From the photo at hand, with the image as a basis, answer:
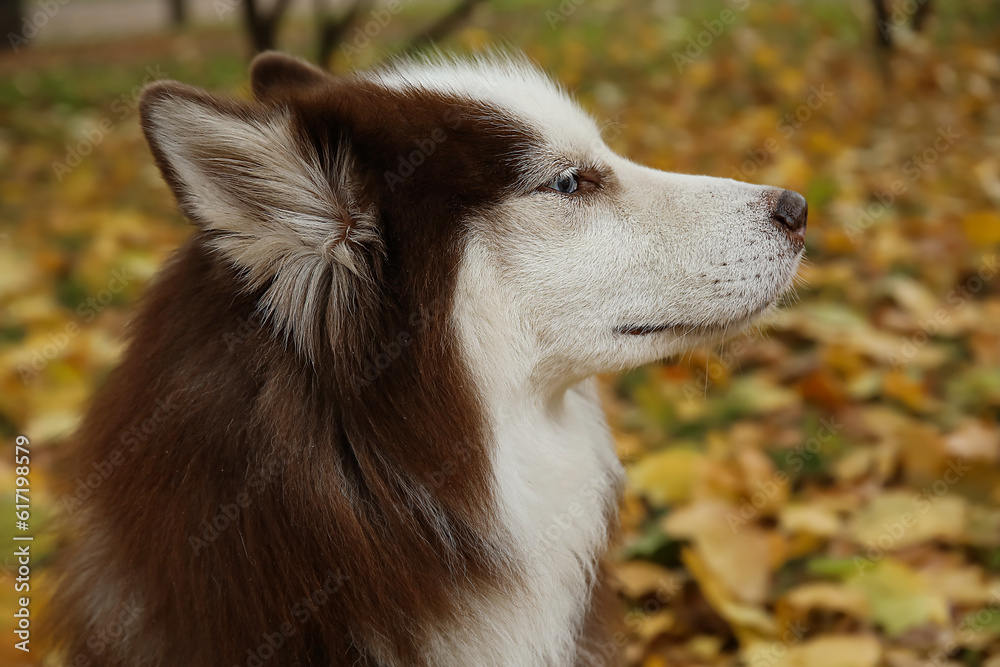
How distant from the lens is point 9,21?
13328 millimetres

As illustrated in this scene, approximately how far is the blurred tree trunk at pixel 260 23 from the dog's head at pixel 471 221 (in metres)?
4.75

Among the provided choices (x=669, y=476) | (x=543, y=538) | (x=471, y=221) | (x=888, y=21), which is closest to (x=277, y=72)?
(x=471, y=221)

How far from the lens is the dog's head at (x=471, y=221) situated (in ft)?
6.04

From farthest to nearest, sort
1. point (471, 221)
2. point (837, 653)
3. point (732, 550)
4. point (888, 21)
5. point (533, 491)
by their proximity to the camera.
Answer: point (888, 21) → point (732, 550) → point (837, 653) → point (533, 491) → point (471, 221)

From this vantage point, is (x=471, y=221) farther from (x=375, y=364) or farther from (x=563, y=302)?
(x=375, y=364)

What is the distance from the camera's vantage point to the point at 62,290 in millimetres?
4891

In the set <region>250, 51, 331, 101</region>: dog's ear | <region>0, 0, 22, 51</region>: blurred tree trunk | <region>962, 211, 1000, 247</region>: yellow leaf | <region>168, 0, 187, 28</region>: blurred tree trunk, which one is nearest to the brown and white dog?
<region>250, 51, 331, 101</region>: dog's ear

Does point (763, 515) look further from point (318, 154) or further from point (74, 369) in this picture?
point (74, 369)

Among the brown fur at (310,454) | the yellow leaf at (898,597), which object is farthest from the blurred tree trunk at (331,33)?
the yellow leaf at (898,597)

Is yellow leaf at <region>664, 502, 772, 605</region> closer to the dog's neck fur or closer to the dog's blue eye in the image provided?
the dog's neck fur

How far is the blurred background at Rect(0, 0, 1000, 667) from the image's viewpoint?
2623 mm

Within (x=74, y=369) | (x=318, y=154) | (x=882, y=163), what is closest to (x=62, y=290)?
(x=74, y=369)

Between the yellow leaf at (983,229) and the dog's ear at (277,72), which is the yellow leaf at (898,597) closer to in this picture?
the dog's ear at (277,72)

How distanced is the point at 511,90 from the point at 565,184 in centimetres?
27
